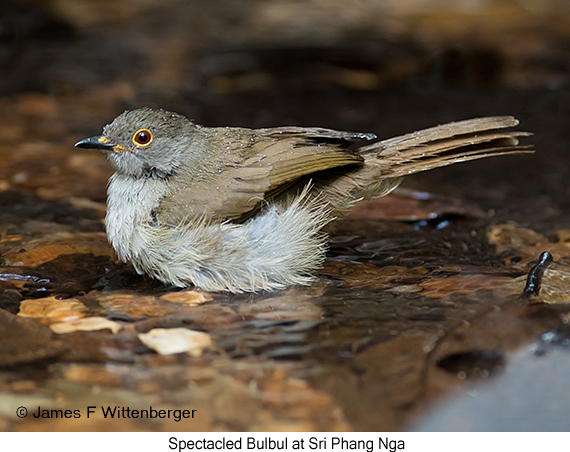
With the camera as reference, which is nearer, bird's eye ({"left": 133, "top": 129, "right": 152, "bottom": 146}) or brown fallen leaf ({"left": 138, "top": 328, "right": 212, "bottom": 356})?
brown fallen leaf ({"left": 138, "top": 328, "right": 212, "bottom": 356})

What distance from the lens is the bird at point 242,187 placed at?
14.8ft

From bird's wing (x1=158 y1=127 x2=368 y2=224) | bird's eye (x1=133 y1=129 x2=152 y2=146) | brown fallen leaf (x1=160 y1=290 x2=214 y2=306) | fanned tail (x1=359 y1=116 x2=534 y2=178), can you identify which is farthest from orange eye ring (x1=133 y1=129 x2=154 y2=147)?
fanned tail (x1=359 y1=116 x2=534 y2=178)

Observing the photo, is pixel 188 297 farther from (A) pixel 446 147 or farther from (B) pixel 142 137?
(A) pixel 446 147

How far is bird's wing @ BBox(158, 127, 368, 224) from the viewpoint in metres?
4.59

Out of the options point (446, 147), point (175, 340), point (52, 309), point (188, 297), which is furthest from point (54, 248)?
point (446, 147)

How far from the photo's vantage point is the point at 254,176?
15.2 ft

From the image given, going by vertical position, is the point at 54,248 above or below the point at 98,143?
below

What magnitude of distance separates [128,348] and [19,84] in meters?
6.22

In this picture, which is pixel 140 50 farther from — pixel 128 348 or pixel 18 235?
pixel 128 348

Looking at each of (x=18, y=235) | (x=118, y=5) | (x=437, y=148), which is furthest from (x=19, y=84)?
(x=437, y=148)

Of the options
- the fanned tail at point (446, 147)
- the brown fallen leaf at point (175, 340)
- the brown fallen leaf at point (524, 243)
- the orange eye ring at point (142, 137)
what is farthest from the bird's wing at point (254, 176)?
the brown fallen leaf at point (524, 243)

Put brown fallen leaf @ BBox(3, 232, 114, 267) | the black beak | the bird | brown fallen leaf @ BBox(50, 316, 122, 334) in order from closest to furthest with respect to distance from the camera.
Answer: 1. brown fallen leaf @ BBox(50, 316, 122, 334)
2. the bird
3. brown fallen leaf @ BBox(3, 232, 114, 267)
4. the black beak

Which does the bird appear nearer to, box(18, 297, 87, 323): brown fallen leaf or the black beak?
the black beak

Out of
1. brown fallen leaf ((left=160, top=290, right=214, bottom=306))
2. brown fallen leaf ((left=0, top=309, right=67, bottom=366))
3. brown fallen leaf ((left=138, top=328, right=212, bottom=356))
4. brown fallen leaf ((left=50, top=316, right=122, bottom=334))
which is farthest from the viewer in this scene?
brown fallen leaf ((left=160, top=290, right=214, bottom=306))
